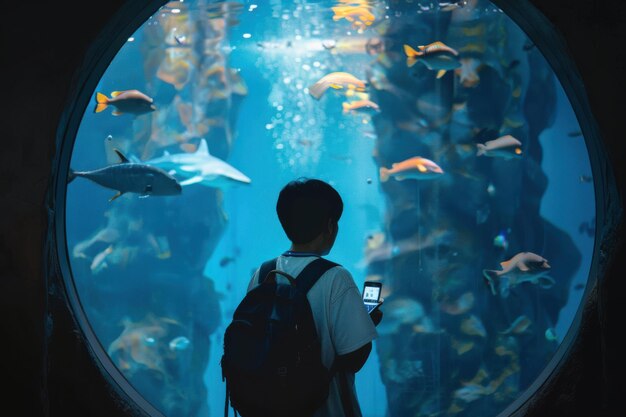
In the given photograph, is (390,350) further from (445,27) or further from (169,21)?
(169,21)

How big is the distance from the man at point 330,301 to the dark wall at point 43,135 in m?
1.01

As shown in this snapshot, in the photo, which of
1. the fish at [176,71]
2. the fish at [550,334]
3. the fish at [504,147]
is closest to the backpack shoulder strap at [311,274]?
the fish at [504,147]

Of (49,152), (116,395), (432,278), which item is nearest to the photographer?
(49,152)

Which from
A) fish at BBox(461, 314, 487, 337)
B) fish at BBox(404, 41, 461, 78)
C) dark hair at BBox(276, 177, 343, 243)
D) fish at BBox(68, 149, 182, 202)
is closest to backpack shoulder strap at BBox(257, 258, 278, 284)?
dark hair at BBox(276, 177, 343, 243)

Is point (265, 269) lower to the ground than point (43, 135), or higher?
lower

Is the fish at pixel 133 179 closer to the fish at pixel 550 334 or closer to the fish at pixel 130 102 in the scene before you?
the fish at pixel 130 102

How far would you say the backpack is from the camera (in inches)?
70.2

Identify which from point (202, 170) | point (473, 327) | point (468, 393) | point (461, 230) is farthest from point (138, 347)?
point (461, 230)

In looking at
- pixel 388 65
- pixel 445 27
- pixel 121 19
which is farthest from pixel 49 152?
pixel 445 27

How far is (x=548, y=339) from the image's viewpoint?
11125 mm

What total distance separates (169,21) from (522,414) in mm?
12646

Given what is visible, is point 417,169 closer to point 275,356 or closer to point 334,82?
point 334,82

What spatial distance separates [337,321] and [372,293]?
14.5 inches

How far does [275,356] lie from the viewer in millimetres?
1789
